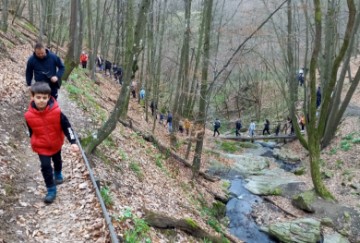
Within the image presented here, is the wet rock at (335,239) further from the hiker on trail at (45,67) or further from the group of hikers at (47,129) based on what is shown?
the hiker on trail at (45,67)

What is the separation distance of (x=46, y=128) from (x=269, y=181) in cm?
1445

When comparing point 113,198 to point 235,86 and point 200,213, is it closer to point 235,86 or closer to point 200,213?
point 200,213

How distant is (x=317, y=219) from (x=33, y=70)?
36.1 feet

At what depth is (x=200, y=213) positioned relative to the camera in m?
10.4

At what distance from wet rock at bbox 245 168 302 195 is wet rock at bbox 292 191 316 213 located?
1350mm

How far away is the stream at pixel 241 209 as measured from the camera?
12.2 metres

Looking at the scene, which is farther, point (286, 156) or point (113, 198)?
point (286, 156)

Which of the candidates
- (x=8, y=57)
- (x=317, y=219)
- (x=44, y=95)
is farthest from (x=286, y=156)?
(x=44, y=95)

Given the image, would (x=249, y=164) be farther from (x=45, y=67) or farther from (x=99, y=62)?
(x=99, y=62)

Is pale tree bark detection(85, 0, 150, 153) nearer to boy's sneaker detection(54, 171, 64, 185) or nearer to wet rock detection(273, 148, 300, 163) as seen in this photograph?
boy's sneaker detection(54, 171, 64, 185)

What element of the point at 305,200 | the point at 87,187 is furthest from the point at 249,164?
the point at 87,187

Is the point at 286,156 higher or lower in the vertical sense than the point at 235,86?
lower

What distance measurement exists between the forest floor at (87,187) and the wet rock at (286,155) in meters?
6.32

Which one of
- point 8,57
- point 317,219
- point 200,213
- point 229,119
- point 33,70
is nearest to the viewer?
point 33,70
